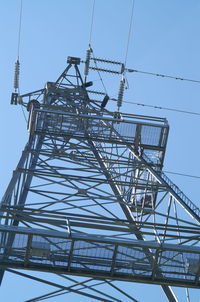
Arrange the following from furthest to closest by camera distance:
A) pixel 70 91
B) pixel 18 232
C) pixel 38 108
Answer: pixel 70 91 → pixel 38 108 → pixel 18 232

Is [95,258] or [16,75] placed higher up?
[16,75]

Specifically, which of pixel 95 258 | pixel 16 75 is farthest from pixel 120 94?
pixel 95 258

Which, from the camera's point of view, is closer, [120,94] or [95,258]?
[95,258]

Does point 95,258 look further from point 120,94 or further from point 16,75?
point 16,75

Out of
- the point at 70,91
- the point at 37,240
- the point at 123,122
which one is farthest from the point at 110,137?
the point at 37,240

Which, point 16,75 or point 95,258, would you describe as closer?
point 95,258

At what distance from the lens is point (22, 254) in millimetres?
11867

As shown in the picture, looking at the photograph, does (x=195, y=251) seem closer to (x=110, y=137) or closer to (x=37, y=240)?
A: (x=37, y=240)

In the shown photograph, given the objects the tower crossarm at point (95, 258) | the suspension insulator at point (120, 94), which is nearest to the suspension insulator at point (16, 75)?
the suspension insulator at point (120, 94)

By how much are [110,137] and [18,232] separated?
30.3 ft

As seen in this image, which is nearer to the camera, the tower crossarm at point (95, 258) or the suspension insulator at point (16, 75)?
the tower crossarm at point (95, 258)

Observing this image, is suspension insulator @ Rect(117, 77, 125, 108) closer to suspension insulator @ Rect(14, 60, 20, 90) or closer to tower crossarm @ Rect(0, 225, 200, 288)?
suspension insulator @ Rect(14, 60, 20, 90)

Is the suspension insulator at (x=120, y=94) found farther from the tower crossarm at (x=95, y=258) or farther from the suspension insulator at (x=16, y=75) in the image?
the tower crossarm at (x=95, y=258)

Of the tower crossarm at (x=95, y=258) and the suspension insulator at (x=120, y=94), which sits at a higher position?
the suspension insulator at (x=120, y=94)
